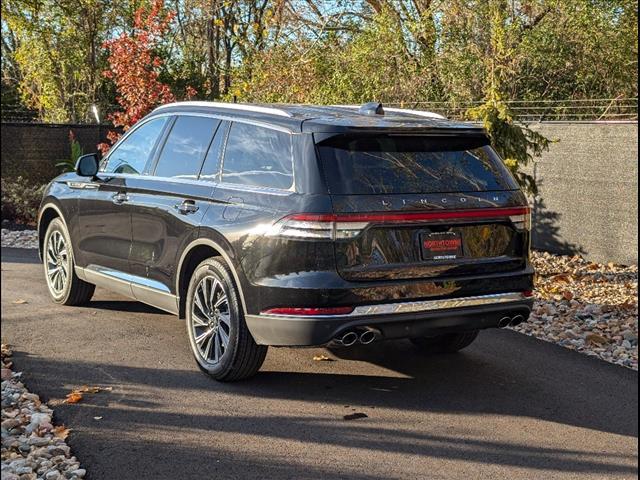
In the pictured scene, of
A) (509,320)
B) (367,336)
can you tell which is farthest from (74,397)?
(509,320)

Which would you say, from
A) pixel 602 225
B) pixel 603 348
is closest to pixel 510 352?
pixel 603 348

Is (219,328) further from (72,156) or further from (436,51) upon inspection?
(72,156)

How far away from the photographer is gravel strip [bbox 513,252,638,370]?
7370mm

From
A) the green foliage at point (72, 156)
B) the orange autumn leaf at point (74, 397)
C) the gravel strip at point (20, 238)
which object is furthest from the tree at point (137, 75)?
the orange autumn leaf at point (74, 397)

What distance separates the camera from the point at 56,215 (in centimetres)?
823

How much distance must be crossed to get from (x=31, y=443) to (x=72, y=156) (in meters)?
12.1

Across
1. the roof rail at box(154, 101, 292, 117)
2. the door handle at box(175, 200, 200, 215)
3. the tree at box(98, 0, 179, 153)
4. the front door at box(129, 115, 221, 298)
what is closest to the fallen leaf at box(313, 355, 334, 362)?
the front door at box(129, 115, 221, 298)

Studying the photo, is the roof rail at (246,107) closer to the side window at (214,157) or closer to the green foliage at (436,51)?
the side window at (214,157)

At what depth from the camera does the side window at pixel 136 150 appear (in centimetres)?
694

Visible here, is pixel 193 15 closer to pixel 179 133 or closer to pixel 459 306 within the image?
pixel 179 133

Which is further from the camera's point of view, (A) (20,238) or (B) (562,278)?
(A) (20,238)

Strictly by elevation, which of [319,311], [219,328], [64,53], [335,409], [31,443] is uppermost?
[64,53]

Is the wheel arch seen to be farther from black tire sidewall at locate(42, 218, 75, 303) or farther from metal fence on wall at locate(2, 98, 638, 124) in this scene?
metal fence on wall at locate(2, 98, 638, 124)

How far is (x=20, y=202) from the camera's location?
1515cm
